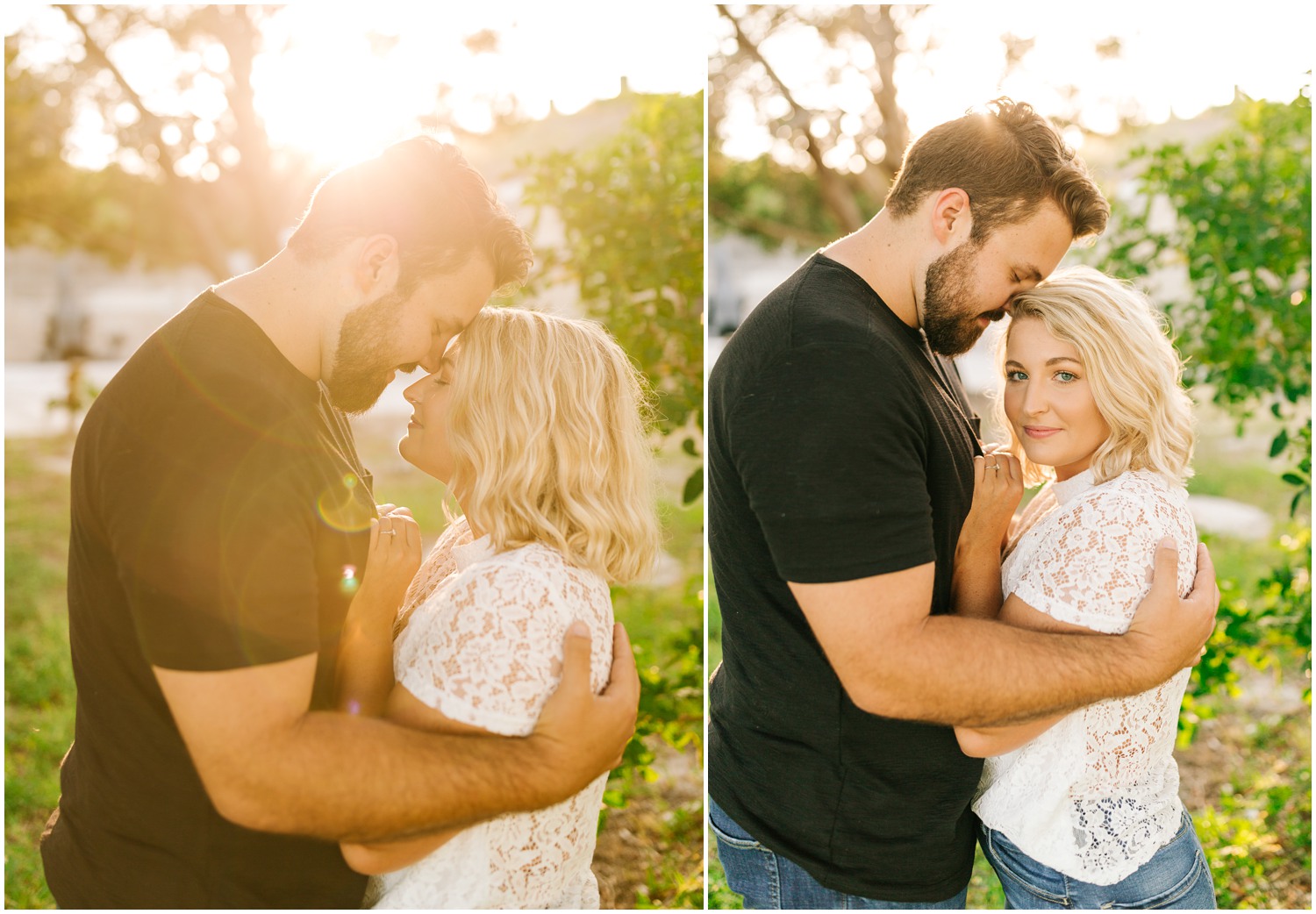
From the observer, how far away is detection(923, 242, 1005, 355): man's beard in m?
1.80

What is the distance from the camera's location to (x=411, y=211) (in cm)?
172

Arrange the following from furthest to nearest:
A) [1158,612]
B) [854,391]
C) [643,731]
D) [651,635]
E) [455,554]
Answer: [651,635], [643,731], [455,554], [1158,612], [854,391]

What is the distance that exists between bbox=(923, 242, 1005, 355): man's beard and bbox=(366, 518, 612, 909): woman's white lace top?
0.85 m

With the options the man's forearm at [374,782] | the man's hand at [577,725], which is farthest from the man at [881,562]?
the man's forearm at [374,782]

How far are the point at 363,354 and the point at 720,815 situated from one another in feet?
4.08

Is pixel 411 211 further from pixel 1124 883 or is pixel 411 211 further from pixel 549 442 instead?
pixel 1124 883

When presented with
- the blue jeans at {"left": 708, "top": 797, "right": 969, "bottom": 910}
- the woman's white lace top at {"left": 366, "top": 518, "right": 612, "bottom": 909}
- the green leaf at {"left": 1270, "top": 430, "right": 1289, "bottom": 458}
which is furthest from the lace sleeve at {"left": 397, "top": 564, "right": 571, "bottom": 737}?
the green leaf at {"left": 1270, "top": 430, "right": 1289, "bottom": 458}

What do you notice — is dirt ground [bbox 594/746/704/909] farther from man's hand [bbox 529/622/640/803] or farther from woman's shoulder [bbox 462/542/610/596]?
woman's shoulder [bbox 462/542/610/596]

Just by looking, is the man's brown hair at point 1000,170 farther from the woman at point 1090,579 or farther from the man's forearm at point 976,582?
the man's forearm at point 976,582

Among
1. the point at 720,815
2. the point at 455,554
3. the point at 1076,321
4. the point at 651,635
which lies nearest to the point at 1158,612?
the point at 1076,321

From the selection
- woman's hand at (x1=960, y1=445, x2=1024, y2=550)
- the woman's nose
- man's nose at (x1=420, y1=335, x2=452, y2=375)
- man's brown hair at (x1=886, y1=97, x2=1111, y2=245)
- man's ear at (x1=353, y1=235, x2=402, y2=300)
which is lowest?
woman's hand at (x1=960, y1=445, x2=1024, y2=550)

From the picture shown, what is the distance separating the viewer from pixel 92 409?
150cm

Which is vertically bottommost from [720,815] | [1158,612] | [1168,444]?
[720,815]

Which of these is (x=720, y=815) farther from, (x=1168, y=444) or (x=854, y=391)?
(x=1168, y=444)
